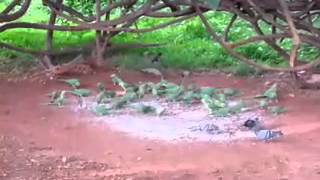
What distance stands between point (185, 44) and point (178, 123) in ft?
10.8

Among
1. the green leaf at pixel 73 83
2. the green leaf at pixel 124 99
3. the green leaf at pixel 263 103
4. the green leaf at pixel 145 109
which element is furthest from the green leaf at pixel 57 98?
the green leaf at pixel 263 103

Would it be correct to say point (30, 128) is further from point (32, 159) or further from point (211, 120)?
point (211, 120)

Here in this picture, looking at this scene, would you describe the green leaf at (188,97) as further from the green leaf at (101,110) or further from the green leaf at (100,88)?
the green leaf at (100,88)

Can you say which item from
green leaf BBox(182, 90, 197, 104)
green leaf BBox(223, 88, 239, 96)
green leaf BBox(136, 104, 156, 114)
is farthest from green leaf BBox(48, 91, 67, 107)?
green leaf BBox(223, 88, 239, 96)

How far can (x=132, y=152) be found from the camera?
475cm

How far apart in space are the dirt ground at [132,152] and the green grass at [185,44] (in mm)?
1866

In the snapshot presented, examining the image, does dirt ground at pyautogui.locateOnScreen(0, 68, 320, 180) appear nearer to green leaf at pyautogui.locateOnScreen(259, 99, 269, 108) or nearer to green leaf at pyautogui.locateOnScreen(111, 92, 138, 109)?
green leaf at pyautogui.locateOnScreen(259, 99, 269, 108)

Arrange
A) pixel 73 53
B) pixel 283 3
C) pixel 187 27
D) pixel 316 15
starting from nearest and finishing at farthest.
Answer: pixel 283 3 < pixel 316 15 < pixel 73 53 < pixel 187 27

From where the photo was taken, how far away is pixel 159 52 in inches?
316

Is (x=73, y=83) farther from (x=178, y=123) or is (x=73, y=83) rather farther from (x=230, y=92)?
(x=178, y=123)

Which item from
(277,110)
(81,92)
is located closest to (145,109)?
(81,92)

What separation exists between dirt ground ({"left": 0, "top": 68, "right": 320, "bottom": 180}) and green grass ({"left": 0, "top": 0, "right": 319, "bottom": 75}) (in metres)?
1.87

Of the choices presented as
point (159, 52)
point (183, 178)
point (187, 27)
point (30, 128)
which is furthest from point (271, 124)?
point (187, 27)

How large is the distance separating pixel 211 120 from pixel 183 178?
1.29 meters
